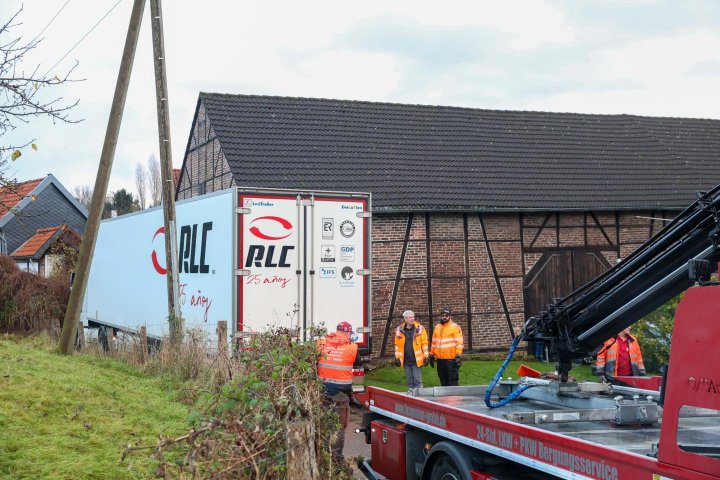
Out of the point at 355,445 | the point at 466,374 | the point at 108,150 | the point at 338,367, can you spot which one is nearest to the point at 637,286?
the point at 338,367

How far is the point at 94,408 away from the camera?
910 cm

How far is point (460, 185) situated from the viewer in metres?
20.9

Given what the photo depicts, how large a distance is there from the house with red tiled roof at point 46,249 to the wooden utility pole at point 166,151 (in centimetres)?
1846

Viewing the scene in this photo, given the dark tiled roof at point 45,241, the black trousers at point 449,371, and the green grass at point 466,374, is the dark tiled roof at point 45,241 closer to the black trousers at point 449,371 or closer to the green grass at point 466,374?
the green grass at point 466,374

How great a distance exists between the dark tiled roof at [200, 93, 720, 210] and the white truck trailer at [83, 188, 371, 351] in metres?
5.41

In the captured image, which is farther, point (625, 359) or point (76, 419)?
A: point (625, 359)

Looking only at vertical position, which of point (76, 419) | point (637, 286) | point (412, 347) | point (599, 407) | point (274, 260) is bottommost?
point (76, 419)

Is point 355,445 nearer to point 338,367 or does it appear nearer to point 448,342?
point 338,367

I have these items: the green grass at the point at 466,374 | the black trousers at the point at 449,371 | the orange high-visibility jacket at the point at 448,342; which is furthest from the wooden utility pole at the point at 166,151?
the black trousers at the point at 449,371

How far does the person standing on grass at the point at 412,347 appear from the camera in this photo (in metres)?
13.4

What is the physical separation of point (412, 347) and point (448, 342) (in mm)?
672

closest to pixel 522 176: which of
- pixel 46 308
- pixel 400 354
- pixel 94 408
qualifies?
pixel 400 354

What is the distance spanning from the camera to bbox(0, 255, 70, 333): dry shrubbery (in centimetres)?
2178

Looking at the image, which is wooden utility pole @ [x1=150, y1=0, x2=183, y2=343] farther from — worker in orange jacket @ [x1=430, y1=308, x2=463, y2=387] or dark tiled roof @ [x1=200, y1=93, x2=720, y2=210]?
dark tiled roof @ [x1=200, y1=93, x2=720, y2=210]
